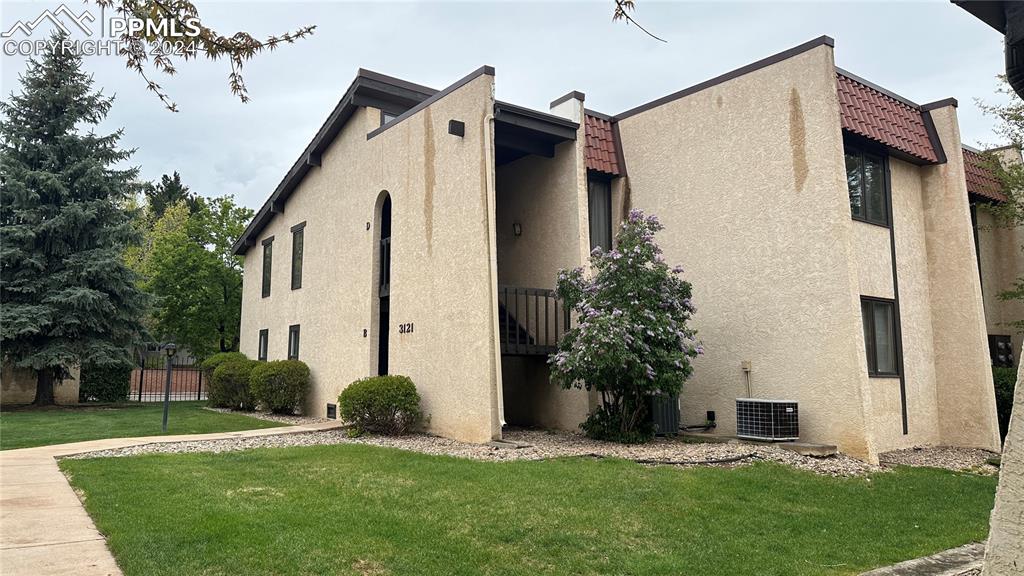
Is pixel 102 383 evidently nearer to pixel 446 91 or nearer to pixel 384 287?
pixel 384 287

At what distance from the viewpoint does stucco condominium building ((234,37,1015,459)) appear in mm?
10805

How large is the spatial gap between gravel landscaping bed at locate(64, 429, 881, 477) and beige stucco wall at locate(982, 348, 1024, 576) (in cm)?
632

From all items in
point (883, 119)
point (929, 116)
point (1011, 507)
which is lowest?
point (1011, 507)

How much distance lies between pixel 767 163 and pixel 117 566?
1020 cm

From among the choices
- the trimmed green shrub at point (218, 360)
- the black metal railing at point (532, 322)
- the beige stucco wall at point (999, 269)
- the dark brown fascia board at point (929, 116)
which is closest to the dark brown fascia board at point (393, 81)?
the black metal railing at point (532, 322)

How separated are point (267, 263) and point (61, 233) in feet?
18.3

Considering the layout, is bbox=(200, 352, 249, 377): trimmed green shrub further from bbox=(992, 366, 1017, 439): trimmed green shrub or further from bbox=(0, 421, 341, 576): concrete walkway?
bbox=(992, 366, 1017, 439): trimmed green shrub

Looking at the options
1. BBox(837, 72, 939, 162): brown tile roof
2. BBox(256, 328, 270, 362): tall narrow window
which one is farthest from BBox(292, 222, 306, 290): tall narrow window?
BBox(837, 72, 939, 162): brown tile roof

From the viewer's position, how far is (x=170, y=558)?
500 centimetres

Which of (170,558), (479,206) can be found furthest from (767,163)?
(170,558)

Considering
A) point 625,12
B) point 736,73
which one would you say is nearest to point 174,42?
point 625,12

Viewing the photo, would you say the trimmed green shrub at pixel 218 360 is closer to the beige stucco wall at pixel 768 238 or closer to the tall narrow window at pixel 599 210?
the tall narrow window at pixel 599 210

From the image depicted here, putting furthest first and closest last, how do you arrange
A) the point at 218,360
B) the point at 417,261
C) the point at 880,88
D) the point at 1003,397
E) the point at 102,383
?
the point at 102,383 → the point at 218,360 → the point at 417,261 → the point at 1003,397 → the point at 880,88

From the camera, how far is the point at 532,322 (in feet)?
44.8
